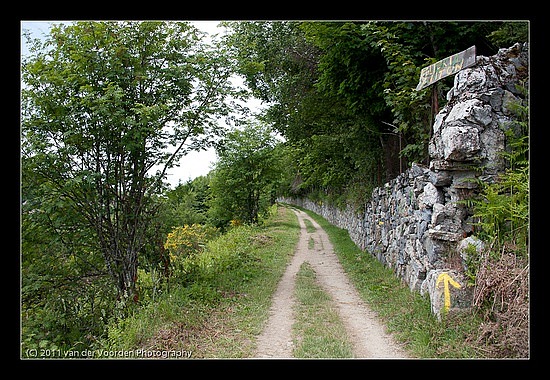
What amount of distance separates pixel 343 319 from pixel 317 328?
2.48 feet

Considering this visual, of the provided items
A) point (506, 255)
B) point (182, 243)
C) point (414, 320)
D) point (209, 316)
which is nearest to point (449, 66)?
point (506, 255)

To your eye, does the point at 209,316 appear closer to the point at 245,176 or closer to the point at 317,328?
the point at 317,328

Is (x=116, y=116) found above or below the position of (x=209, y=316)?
above

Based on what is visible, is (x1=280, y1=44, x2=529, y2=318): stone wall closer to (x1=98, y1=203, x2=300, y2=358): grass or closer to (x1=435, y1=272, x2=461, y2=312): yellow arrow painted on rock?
(x1=435, y1=272, x2=461, y2=312): yellow arrow painted on rock

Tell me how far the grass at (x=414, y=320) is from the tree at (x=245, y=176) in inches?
496

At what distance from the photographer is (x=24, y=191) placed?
25.0 ft

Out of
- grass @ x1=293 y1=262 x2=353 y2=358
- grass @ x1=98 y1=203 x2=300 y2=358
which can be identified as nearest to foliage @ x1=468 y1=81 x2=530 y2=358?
grass @ x1=293 y1=262 x2=353 y2=358

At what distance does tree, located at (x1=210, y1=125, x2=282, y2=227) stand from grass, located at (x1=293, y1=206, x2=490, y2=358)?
1260 cm

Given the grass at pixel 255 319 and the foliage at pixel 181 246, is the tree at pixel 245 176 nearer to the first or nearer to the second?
the foliage at pixel 181 246

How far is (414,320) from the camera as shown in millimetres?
6664

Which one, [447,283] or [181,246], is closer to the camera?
[447,283]

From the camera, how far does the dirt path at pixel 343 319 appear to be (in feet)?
19.5

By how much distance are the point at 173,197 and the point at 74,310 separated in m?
2.87

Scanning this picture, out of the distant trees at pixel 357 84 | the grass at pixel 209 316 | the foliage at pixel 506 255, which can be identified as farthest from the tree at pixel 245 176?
the foliage at pixel 506 255
